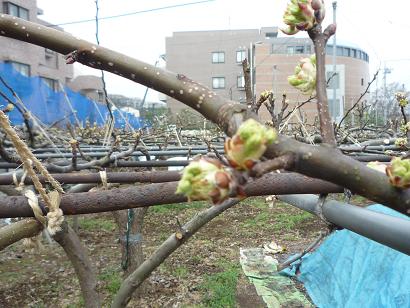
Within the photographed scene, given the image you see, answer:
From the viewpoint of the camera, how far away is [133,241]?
473 centimetres

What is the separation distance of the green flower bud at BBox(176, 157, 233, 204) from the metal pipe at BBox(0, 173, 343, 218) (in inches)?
18.3

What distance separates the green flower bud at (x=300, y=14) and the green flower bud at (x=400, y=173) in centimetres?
24

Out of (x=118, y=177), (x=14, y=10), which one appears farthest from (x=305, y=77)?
(x=14, y=10)

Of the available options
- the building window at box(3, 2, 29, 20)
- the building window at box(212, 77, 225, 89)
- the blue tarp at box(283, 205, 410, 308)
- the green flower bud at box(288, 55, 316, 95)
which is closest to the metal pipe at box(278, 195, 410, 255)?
the green flower bud at box(288, 55, 316, 95)

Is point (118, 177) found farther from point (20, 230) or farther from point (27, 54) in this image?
point (27, 54)

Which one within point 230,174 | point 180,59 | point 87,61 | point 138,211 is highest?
point 180,59

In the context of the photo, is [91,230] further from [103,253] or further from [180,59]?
[180,59]

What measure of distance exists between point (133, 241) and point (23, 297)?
4.95 feet

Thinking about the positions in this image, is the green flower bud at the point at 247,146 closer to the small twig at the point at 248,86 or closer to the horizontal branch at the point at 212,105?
the horizontal branch at the point at 212,105

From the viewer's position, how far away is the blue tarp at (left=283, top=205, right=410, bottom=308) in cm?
426

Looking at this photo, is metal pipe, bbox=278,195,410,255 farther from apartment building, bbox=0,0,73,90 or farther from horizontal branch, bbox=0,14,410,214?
apartment building, bbox=0,0,73,90

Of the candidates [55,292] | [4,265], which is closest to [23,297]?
[55,292]

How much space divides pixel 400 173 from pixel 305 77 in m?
0.38

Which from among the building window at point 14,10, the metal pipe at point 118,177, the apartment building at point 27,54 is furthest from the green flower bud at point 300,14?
the building window at point 14,10
